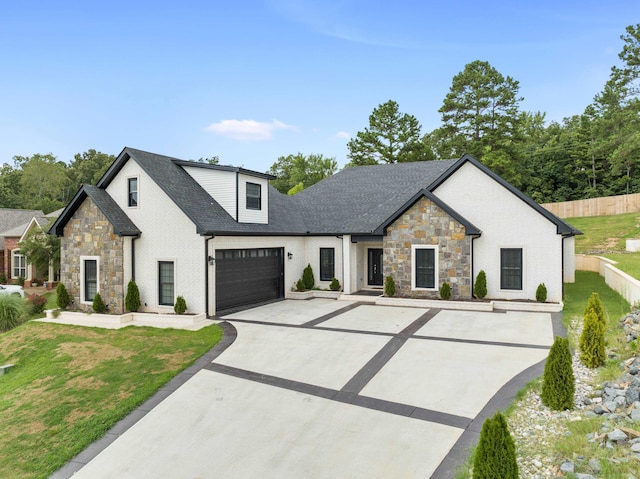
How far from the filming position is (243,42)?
65.7 feet

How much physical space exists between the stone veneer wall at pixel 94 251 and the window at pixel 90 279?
0.94ft

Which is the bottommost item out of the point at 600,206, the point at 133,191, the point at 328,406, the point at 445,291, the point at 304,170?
the point at 328,406

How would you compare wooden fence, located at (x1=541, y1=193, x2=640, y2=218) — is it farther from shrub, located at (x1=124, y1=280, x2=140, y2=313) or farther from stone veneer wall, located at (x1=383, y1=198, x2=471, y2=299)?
shrub, located at (x1=124, y1=280, x2=140, y2=313)

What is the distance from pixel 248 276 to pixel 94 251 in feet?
19.8

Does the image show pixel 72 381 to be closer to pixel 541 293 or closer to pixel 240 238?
pixel 240 238

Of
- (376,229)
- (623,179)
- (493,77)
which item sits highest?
(493,77)

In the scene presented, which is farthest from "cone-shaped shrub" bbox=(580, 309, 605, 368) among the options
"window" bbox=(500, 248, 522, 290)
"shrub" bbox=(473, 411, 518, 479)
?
"window" bbox=(500, 248, 522, 290)

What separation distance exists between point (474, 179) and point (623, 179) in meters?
36.7

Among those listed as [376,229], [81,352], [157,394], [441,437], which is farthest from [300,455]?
[376,229]

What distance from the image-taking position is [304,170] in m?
56.1

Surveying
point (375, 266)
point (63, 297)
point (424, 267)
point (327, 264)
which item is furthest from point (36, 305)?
point (424, 267)

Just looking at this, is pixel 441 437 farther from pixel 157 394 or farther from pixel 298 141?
pixel 298 141

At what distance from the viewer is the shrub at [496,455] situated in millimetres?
3840

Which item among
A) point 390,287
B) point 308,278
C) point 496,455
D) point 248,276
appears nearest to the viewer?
point 496,455
